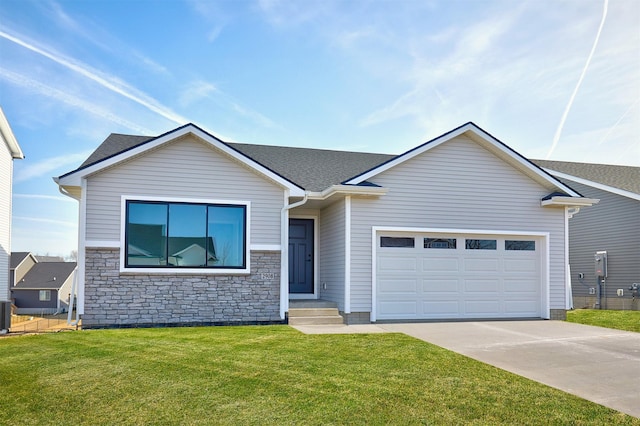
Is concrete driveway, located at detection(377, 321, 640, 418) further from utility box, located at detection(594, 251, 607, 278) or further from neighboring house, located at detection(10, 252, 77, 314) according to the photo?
neighboring house, located at detection(10, 252, 77, 314)

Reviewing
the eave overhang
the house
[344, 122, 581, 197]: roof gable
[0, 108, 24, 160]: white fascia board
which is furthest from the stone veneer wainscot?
[0, 108, 24, 160]: white fascia board

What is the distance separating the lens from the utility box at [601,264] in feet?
58.2

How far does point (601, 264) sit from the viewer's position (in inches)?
702

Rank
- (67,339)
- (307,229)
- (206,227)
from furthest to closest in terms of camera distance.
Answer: (307,229) → (206,227) → (67,339)

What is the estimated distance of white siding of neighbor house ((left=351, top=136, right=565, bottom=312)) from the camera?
1214cm

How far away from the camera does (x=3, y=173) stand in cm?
1919

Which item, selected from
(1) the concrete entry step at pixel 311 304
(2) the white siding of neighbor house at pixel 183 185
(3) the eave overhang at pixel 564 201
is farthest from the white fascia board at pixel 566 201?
(2) the white siding of neighbor house at pixel 183 185

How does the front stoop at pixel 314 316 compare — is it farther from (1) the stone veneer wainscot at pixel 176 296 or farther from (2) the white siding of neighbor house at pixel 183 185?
(2) the white siding of neighbor house at pixel 183 185

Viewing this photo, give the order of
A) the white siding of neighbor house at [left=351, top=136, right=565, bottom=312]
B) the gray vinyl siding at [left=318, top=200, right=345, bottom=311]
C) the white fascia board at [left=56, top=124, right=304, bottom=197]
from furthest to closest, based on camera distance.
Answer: the gray vinyl siding at [left=318, top=200, right=345, bottom=311], the white siding of neighbor house at [left=351, top=136, right=565, bottom=312], the white fascia board at [left=56, top=124, right=304, bottom=197]

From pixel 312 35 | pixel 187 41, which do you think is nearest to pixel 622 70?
pixel 312 35

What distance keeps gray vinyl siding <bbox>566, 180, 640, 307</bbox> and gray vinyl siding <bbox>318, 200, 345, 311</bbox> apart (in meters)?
10.7

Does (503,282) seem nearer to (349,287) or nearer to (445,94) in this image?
(349,287)

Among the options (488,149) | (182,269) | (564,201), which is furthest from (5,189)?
(564,201)

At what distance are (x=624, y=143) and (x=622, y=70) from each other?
558 centimetres
